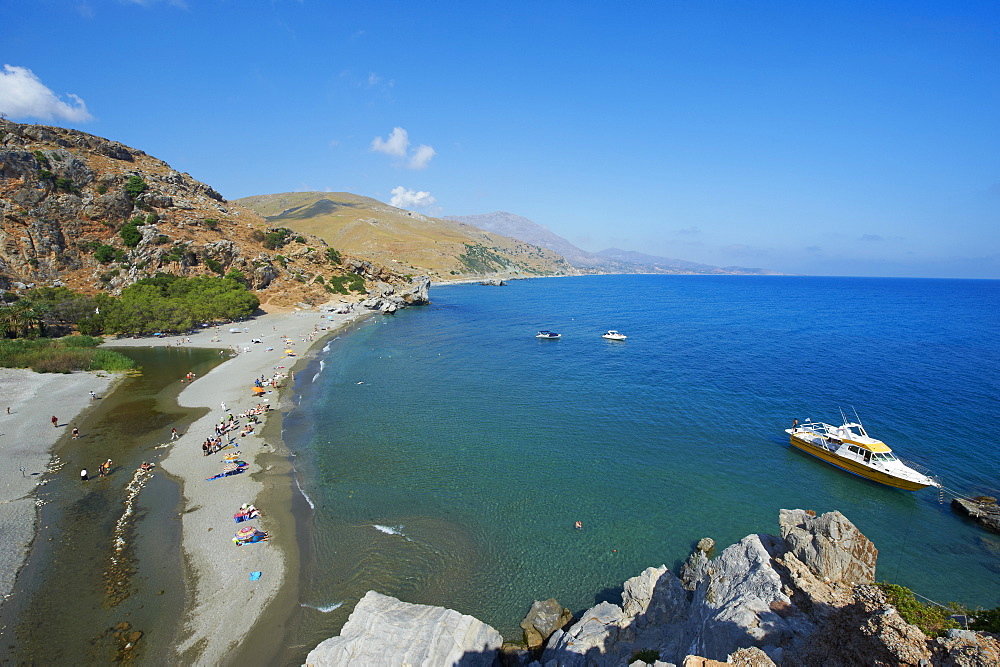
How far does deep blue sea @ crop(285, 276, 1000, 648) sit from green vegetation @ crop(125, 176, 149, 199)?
76222 millimetres

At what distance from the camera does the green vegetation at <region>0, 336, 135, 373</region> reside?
48531mm

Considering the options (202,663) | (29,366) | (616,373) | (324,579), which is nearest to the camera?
(202,663)

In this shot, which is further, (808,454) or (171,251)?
(171,251)

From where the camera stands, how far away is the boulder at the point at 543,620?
16.6 m

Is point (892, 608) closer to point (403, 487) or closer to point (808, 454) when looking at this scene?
point (403, 487)

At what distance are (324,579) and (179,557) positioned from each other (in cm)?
731

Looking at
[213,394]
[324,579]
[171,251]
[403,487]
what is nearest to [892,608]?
[324,579]

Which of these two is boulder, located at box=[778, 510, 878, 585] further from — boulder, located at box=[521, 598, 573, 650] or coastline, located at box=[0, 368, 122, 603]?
coastline, located at box=[0, 368, 122, 603]

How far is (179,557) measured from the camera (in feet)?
67.8

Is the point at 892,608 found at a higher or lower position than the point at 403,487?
higher

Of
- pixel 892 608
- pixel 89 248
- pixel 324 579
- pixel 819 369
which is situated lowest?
pixel 324 579

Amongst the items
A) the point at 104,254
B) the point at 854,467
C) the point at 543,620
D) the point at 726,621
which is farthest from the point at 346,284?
the point at 726,621

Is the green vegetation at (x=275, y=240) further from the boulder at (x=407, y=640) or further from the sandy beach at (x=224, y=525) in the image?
the boulder at (x=407, y=640)

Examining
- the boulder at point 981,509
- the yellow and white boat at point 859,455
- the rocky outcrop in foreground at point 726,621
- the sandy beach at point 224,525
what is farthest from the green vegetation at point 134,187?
the boulder at point 981,509
